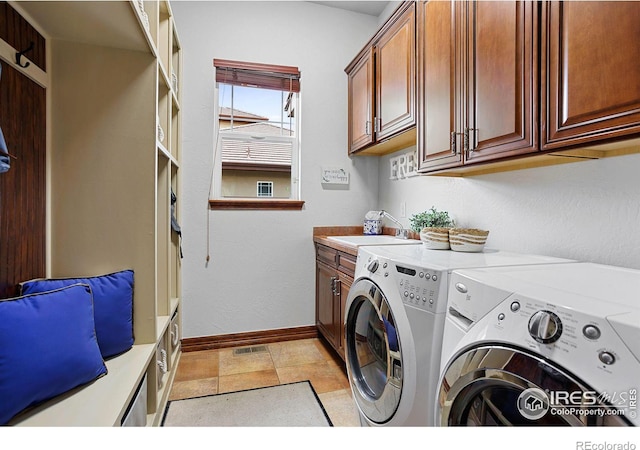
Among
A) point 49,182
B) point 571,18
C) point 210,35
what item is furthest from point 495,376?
point 210,35

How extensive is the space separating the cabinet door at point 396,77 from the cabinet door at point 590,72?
88 cm

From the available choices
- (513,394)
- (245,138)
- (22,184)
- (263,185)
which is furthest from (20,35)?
(513,394)

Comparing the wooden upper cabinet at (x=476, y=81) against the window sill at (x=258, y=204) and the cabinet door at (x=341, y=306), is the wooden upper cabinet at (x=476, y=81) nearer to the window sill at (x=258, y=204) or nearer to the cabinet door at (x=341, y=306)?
the cabinet door at (x=341, y=306)

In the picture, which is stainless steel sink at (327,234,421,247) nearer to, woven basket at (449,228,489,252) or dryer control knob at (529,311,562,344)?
woven basket at (449,228,489,252)

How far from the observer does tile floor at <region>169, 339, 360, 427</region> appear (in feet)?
6.16

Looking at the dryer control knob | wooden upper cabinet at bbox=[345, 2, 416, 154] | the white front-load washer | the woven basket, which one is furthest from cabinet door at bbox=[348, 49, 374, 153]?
the dryer control knob

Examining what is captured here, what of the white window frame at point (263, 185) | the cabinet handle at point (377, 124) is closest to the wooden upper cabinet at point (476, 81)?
the cabinet handle at point (377, 124)

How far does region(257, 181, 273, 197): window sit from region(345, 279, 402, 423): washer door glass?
1439mm

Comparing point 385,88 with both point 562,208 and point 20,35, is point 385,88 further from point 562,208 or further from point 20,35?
point 20,35

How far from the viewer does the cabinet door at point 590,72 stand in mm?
936

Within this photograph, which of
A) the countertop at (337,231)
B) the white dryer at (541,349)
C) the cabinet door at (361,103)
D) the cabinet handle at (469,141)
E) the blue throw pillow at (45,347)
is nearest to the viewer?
the white dryer at (541,349)

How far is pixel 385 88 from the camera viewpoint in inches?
88.9

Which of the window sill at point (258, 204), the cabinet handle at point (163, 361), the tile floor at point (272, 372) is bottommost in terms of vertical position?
the tile floor at point (272, 372)

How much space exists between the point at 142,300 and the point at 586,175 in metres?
2.03
